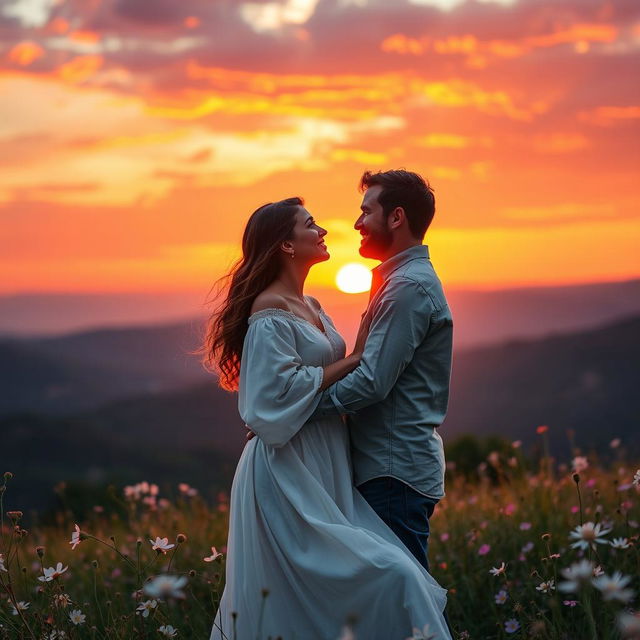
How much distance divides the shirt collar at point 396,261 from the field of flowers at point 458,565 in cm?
133

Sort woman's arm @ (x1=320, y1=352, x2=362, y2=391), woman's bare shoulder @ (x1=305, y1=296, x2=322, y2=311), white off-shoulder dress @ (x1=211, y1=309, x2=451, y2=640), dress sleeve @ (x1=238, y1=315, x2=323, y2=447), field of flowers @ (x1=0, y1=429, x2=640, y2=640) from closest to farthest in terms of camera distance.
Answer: white off-shoulder dress @ (x1=211, y1=309, x2=451, y2=640), dress sleeve @ (x1=238, y1=315, x2=323, y2=447), woman's arm @ (x1=320, y1=352, x2=362, y2=391), field of flowers @ (x1=0, y1=429, x2=640, y2=640), woman's bare shoulder @ (x1=305, y1=296, x2=322, y2=311)

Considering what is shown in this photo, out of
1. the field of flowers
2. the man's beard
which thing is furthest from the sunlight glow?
the field of flowers

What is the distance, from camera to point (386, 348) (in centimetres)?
418

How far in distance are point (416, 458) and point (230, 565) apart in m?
1.05

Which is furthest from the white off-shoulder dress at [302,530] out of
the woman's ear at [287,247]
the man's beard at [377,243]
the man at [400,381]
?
the man's beard at [377,243]

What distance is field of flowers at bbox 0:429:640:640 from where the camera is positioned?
436 centimetres

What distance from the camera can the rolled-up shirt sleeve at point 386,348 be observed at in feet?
13.6

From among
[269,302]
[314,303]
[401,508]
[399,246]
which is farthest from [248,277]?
[401,508]

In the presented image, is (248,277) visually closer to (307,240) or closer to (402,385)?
(307,240)

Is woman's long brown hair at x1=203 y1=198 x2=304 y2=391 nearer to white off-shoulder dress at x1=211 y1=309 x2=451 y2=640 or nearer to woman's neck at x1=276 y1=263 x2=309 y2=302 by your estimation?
woman's neck at x1=276 y1=263 x2=309 y2=302

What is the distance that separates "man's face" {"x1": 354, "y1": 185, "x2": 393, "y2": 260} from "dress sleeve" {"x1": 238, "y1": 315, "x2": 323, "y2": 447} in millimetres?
718

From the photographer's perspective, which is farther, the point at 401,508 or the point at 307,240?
the point at 307,240

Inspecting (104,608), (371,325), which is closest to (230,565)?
(371,325)

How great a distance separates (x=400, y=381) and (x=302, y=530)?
84 cm
